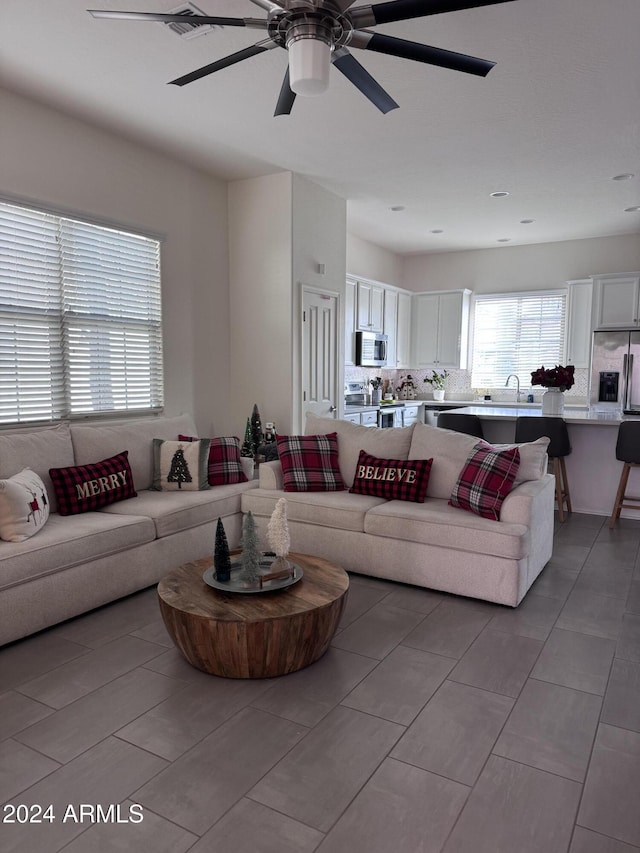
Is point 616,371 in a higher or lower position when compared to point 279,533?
higher

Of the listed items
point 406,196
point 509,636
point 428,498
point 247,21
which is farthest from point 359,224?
point 509,636

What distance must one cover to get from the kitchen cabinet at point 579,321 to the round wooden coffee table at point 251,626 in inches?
247

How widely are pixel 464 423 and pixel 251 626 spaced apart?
11.8 ft

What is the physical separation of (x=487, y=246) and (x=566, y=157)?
3.64 metres

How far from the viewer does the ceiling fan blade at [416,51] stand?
229 cm

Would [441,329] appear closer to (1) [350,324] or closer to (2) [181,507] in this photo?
(1) [350,324]

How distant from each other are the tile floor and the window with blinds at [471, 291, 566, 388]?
5675mm

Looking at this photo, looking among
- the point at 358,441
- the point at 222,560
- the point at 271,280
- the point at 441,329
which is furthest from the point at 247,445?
the point at 441,329

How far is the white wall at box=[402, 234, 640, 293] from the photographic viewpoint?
7.59m

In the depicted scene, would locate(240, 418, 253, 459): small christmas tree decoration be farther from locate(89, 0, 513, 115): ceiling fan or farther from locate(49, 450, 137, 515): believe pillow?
locate(89, 0, 513, 115): ceiling fan

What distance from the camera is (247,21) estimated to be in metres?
2.24

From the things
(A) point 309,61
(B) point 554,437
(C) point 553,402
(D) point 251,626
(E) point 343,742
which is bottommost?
(E) point 343,742

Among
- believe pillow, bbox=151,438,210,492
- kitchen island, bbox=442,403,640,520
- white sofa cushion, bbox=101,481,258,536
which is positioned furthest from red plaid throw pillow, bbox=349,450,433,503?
kitchen island, bbox=442,403,640,520

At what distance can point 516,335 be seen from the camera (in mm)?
8367
